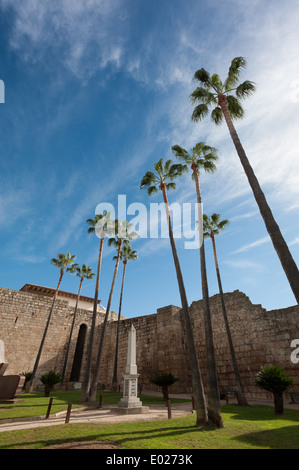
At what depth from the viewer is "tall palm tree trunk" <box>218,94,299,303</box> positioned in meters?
5.62

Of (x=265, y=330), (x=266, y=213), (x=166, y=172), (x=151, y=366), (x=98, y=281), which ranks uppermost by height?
(x=166, y=172)

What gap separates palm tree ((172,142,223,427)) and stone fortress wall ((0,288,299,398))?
821cm

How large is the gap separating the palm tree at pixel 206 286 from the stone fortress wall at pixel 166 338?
8211mm

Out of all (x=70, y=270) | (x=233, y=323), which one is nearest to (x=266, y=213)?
(x=233, y=323)

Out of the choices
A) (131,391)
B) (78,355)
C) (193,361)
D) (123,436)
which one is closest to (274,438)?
(193,361)

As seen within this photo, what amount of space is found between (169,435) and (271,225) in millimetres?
6159

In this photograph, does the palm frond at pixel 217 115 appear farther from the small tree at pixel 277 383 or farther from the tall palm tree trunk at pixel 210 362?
the small tree at pixel 277 383

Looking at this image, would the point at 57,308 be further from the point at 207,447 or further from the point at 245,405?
→ the point at 207,447

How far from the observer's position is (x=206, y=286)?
954 centimetres

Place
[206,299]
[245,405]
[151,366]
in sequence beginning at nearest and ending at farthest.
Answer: [206,299] → [245,405] → [151,366]

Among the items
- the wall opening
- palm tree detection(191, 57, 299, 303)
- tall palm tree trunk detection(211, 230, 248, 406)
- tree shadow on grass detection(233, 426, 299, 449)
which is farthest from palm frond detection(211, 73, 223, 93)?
the wall opening

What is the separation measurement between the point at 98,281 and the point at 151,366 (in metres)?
9.93

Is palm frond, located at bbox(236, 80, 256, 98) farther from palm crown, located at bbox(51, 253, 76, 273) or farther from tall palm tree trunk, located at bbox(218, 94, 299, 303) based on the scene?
palm crown, located at bbox(51, 253, 76, 273)

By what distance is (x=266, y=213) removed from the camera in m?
6.80
